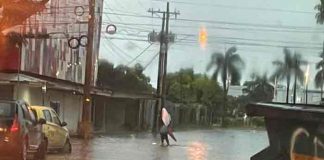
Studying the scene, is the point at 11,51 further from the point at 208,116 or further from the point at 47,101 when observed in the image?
the point at 208,116

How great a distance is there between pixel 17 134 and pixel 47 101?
19810 mm

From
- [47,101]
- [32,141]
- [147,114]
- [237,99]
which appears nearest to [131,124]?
[147,114]

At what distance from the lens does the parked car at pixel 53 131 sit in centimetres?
2050

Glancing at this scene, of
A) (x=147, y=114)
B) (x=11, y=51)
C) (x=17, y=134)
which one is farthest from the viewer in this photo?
(x=147, y=114)

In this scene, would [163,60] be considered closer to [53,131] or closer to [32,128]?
[53,131]

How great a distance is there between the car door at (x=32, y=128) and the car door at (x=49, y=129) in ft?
8.50

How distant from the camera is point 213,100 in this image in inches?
3319

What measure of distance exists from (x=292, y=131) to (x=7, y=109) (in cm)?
938

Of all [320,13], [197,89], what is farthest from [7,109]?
[197,89]

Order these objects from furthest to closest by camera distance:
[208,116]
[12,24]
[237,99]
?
1. [237,99]
2. [208,116]
3. [12,24]

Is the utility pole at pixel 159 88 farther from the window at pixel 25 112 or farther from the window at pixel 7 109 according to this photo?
the window at pixel 7 109

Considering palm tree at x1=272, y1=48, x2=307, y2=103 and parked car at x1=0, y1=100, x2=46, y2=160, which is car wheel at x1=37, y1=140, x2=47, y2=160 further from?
palm tree at x1=272, y1=48, x2=307, y2=103

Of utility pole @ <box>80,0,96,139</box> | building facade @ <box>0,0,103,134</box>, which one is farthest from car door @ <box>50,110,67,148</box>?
utility pole @ <box>80,0,96,139</box>

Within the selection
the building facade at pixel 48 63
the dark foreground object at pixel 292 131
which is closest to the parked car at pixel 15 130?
the dark foreground object at pixel 292 131
